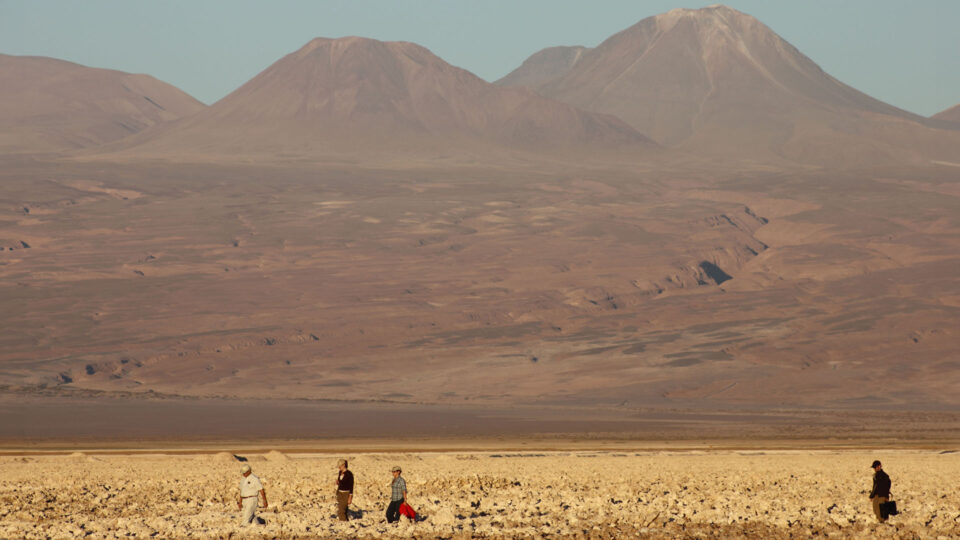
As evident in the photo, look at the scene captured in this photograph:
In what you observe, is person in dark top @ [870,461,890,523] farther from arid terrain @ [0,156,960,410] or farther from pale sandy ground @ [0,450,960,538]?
arid terrain @ [0,156,960,410]

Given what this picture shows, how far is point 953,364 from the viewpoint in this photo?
3319 inches

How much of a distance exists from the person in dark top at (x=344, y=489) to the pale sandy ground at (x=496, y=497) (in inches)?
12.0

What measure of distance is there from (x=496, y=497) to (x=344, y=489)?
488cm

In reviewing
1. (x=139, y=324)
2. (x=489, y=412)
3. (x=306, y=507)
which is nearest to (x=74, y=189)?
(x=139, y=324)

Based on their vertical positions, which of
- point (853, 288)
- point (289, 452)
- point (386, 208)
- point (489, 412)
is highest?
point (386, 208)

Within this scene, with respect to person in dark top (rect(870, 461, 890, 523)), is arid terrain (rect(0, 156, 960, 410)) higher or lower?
higher

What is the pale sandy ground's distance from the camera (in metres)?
21.4

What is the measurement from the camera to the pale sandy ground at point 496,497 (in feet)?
70.1

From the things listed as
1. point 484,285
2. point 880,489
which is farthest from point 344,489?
point 484,285

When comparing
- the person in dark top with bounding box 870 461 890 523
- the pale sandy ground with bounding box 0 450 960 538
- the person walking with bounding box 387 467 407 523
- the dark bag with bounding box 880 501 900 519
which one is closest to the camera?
the person walking with bounding box 387 467 407 523

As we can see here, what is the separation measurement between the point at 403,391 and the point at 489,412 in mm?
16473

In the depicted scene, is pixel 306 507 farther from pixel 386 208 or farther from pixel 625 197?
pixel 625 197

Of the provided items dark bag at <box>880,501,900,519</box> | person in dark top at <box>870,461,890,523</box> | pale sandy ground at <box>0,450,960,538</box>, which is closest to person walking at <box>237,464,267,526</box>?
pale sandy ground at <box>0,450,960,538</box>

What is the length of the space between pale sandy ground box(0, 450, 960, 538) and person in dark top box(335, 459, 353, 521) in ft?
1.00
